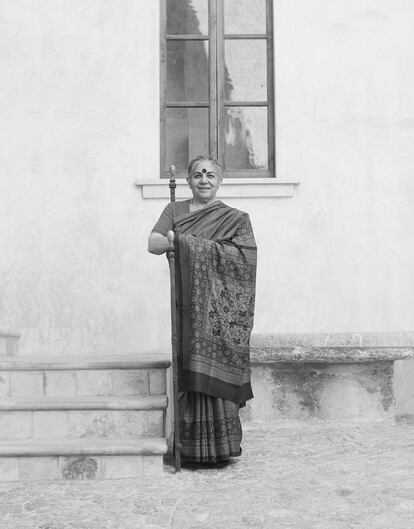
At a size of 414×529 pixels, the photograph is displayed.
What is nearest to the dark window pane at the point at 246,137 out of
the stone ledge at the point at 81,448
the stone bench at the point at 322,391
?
the stone bench at the point at 322,391

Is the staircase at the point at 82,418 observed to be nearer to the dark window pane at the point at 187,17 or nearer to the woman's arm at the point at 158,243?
the woman's arm at the point at 158,243

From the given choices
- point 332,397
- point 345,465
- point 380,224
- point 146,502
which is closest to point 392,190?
point 380,224

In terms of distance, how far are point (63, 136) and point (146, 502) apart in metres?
3.07

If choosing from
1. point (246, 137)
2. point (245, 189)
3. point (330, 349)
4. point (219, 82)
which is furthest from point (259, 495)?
point (219, 82)

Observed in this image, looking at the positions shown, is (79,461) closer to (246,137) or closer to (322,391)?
(322,391)

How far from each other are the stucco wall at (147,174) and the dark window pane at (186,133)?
9.0 inches

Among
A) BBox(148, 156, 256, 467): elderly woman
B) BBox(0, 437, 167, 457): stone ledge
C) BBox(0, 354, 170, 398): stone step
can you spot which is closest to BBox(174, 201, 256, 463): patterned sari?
BBox(148, 156, 256, 467): elderly woman

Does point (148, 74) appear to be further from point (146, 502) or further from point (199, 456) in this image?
point (146, 502)

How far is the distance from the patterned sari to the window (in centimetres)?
198

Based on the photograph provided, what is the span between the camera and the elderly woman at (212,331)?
3.36 metres

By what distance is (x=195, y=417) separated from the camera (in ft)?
11.1

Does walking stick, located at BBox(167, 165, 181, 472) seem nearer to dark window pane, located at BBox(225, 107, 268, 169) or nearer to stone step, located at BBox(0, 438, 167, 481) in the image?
stone step, located at BBox(0, 438, 167, 481)

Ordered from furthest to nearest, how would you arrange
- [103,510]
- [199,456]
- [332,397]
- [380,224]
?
[380,224] < [332,397] < [199,456] < [103,510]

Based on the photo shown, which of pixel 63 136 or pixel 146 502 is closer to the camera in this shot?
pixel 146 502
